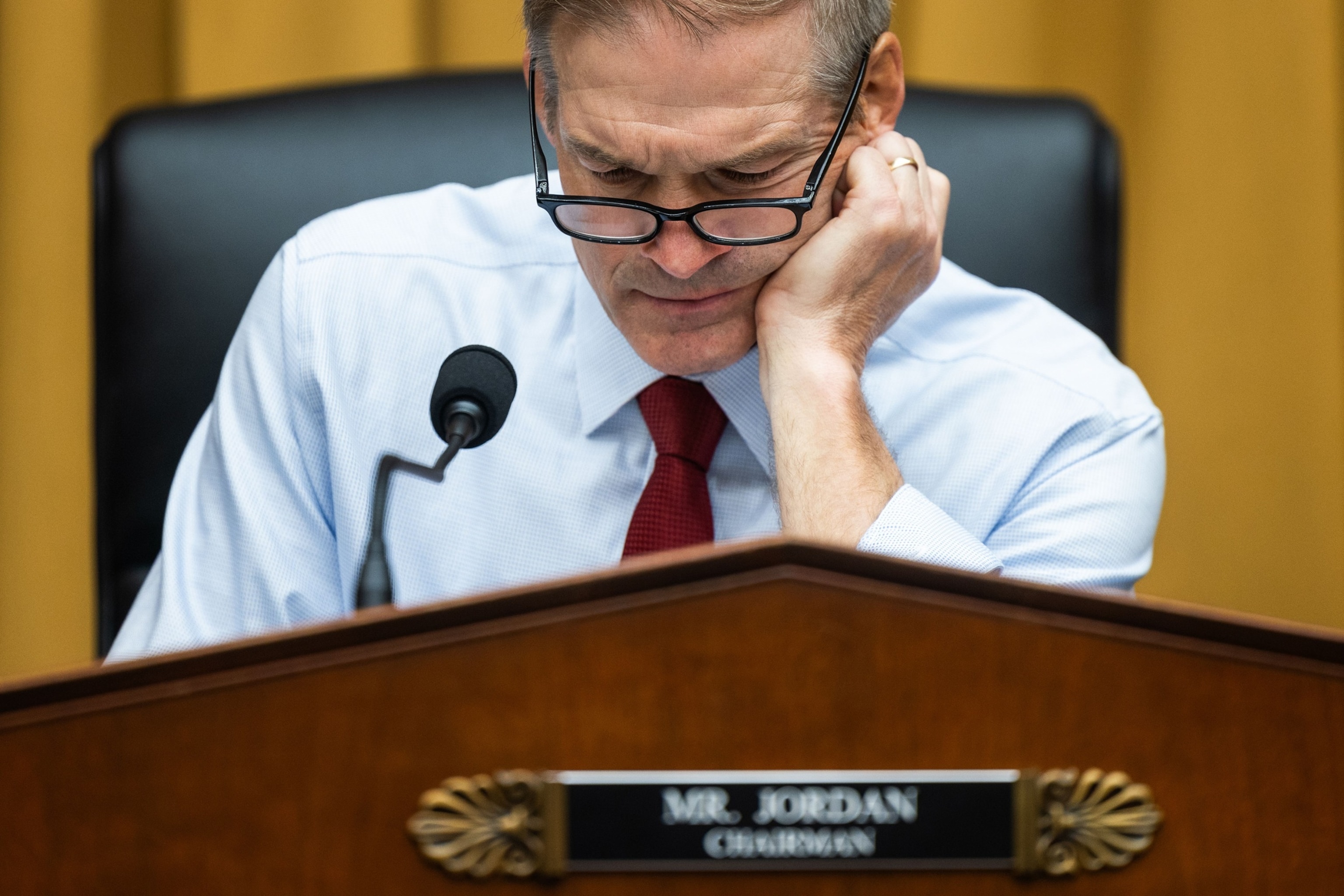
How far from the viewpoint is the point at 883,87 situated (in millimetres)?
1093

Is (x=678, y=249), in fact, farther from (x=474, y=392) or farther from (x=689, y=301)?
(x=474, y=392)

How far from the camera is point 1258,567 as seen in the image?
1889 millimetres

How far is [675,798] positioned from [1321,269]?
170cm

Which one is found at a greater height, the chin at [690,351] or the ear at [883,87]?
the ear at [883,87]

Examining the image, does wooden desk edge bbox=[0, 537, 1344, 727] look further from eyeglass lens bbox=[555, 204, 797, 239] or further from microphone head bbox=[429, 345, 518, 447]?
eyeglass lens bbox=[555, 204, 797, 239]

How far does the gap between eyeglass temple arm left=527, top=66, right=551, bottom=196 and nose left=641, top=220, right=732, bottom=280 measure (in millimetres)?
101

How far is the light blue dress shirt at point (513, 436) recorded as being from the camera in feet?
3.59

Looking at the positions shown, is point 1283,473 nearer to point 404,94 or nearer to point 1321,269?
point 1321,269

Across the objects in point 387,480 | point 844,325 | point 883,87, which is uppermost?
point 883,87

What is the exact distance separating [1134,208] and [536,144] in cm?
114

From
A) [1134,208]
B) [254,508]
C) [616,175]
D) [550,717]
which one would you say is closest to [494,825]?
[550,717]

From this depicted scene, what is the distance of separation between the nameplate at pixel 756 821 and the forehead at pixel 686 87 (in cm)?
59

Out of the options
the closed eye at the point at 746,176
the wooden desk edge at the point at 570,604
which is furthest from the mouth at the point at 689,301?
the wooden desk edge at the point at 570,604

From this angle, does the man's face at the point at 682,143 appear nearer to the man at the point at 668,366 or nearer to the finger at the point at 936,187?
the man at the point at 668,366
